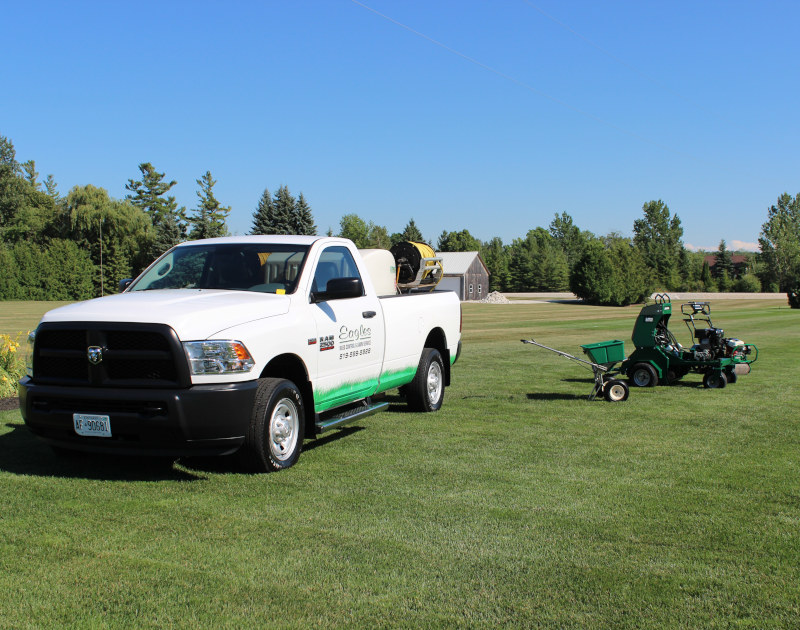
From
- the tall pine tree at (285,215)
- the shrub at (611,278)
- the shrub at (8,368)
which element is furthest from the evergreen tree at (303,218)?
the shrub at (8,368)

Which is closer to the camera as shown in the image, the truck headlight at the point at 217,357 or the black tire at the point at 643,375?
the truck headlight at the point at 217,357

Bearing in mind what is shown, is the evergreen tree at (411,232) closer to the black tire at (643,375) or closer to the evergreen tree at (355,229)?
the evergreen tree at (355,229)

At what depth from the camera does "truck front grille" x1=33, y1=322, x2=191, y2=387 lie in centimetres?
595

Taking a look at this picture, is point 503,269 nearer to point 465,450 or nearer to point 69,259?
point 69,259

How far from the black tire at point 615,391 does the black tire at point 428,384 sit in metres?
2.66

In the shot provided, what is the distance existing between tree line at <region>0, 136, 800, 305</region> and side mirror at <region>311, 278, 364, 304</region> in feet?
188

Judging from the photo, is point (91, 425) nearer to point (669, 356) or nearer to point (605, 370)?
point (605, 370)

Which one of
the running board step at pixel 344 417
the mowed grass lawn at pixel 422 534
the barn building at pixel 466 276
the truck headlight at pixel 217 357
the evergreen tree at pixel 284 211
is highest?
the evergreen tree at pixel 284 211

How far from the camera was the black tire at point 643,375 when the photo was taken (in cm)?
1311

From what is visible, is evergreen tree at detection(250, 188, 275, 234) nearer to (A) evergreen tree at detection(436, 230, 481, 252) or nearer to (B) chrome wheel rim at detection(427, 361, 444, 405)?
(B) chrome wheel rim at detection(427, 361, 444, 405)

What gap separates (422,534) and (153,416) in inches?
91.5

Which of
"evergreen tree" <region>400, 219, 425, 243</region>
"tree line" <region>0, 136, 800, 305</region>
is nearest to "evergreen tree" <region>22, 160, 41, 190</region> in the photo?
"tree line" <region>0, 136, 800, 305</region>

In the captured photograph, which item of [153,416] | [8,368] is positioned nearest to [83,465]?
[153,416]

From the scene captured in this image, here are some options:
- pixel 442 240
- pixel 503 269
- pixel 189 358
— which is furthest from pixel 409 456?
pixel 442 240
